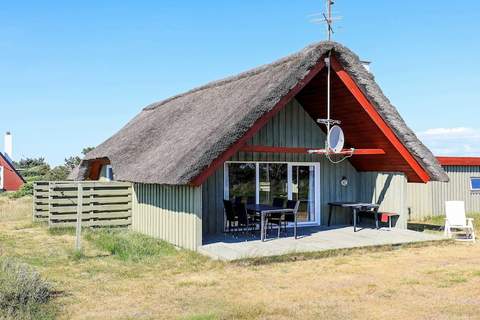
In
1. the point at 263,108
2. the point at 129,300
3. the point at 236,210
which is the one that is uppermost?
the point at 263,108

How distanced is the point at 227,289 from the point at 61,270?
3228 mm

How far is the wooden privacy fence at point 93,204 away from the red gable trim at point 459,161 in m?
11.4

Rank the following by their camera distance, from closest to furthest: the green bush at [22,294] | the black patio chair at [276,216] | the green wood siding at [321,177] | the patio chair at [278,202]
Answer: the green bush at [22,294]
the black patio chair at [276,216]
the green wood siding at [321,177]
the patio chair at [278,202]

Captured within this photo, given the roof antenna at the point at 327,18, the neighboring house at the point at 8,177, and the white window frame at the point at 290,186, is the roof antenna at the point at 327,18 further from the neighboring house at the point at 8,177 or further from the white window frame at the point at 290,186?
the neighboring house at the point at 8,177

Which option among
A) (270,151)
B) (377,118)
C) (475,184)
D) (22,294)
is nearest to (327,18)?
(377,118)

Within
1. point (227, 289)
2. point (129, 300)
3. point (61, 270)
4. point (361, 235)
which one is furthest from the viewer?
point (361, 235)

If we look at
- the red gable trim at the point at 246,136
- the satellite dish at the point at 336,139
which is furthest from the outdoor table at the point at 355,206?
the red gable trim at the point at 246,136

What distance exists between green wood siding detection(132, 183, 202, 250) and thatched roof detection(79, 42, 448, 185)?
2.03 ft

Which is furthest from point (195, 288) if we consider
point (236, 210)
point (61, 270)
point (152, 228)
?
point (152, 228)

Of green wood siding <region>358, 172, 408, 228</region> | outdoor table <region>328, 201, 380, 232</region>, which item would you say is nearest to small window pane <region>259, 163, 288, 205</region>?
outdoor table <region>328, 201, 380, 232</region>

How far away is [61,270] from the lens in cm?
863

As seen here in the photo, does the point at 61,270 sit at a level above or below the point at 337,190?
below

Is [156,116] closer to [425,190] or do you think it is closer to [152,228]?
[152,228]

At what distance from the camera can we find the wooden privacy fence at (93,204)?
13.9m
